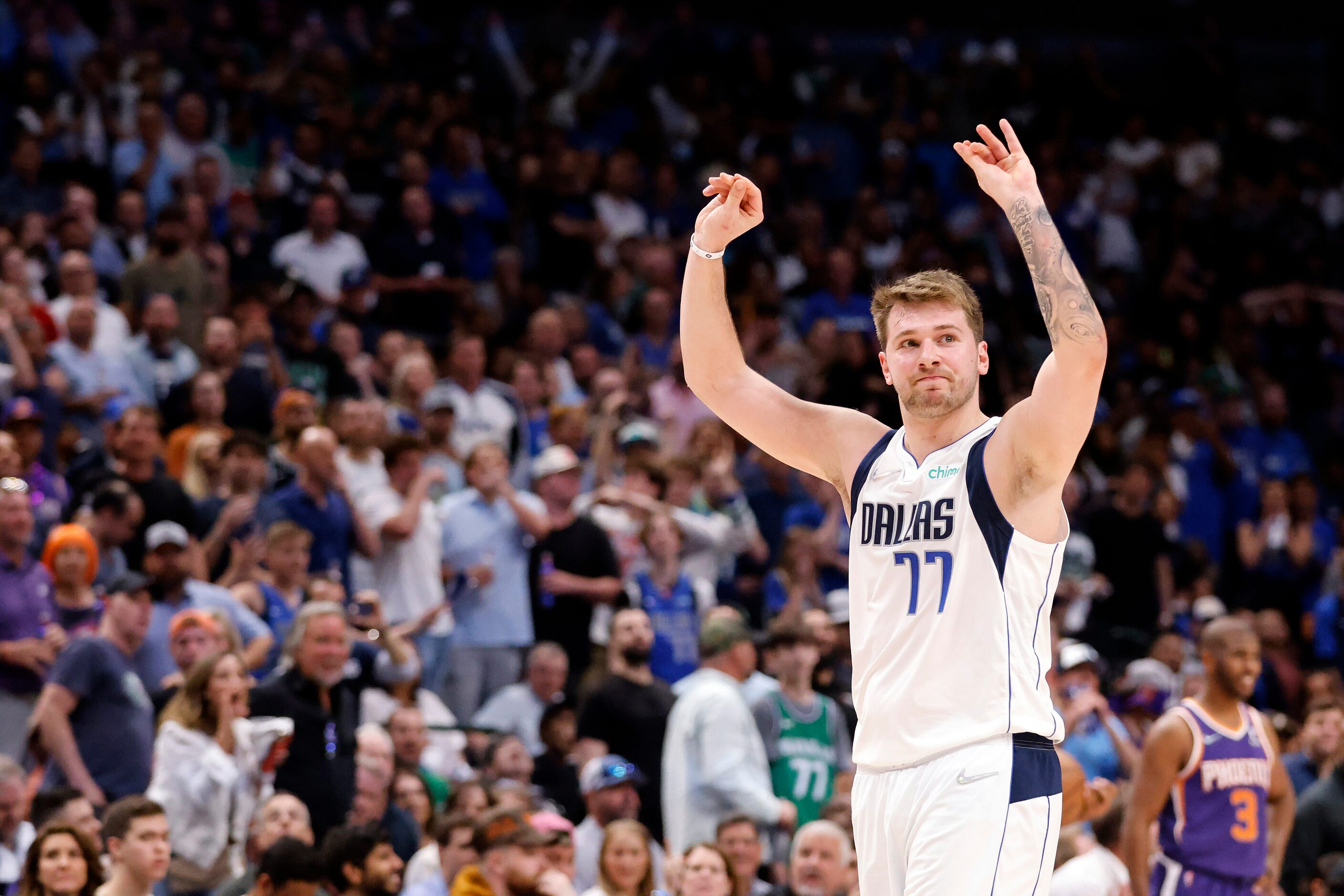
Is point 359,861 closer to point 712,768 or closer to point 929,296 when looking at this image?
point 712,768

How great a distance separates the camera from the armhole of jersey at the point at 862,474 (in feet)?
15.1

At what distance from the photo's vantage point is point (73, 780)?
8.68 metres

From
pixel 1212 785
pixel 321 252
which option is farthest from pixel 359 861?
pixel 321 252

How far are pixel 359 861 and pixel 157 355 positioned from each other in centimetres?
537

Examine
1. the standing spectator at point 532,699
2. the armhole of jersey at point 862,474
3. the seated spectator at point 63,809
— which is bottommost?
the seated spectator at point 63,809

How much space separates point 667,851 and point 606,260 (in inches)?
284

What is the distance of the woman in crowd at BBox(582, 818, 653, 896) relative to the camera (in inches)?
334

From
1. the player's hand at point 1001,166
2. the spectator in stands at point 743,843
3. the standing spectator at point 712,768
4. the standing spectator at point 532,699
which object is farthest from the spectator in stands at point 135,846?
the player's hand at point 1001,166

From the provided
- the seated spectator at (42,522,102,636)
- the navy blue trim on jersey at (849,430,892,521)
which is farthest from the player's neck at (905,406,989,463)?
the seated spectator at (42,522,102,636)

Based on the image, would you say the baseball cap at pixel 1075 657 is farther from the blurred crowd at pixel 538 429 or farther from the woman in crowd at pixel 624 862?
the woman in crowd at pixel 624 862

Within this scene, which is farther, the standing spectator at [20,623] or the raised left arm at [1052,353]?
the standing spectator at [20,623]

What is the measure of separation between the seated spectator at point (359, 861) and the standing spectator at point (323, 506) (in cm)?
298

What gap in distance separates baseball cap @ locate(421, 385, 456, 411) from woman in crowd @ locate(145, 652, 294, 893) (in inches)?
161

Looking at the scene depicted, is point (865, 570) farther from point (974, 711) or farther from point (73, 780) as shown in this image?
point (73, 780)
